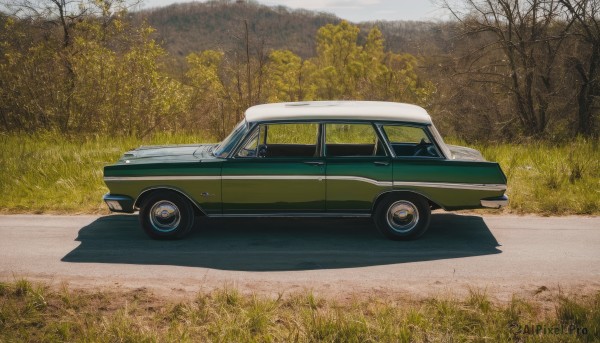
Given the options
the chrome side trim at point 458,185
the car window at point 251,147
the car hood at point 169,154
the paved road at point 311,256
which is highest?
the car window at point 251,147

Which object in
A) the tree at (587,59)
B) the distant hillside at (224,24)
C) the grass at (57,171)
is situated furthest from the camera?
the distant hillside at (224,24)

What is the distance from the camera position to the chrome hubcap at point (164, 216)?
7957mm

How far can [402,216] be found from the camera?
795 centimetres

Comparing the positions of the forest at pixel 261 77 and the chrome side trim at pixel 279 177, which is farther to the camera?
the forest at pixel 261 77

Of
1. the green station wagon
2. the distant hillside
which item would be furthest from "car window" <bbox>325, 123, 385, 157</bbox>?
the distant hillside

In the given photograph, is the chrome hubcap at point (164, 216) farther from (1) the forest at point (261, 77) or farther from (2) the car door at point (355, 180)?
(1) the forest at point (261, 77)

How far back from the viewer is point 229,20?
7397 inches

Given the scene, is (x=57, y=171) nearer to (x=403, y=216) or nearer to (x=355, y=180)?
(x=355, y=180)

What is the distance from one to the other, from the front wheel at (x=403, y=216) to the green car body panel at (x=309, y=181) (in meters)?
0.13

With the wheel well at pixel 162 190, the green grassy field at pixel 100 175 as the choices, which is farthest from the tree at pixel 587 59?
the wheel well at pixel 162 190

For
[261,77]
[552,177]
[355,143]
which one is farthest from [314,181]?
[261,77]

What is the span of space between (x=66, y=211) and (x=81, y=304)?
14.0ft

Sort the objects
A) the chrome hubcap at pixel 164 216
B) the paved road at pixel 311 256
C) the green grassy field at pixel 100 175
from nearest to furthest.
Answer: the paved road at pixel 311 256
the chrome hubcap at pixel 164 216
the green grassy field at pixel 100 175

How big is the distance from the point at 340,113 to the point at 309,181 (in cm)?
95
